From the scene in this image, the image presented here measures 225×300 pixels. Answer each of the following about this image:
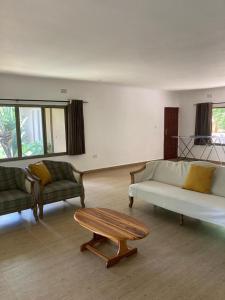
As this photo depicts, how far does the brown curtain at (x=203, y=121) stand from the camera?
777cm

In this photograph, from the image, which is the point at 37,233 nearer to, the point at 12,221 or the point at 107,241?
the point at 12,221

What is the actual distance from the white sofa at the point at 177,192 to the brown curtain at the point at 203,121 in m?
4.47

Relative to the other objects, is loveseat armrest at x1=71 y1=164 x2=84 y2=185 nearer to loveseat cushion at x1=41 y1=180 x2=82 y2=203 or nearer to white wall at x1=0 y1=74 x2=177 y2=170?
loveseat cushion at x1=41 y1=180 x2=82 y2=203

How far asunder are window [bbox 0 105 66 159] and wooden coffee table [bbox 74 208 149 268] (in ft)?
10.1

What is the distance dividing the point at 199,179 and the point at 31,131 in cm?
388

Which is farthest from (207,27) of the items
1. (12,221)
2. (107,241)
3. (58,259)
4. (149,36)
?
(12,221)

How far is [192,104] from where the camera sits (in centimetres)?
830

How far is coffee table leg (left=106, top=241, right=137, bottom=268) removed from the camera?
7.95 feet

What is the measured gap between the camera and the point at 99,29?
2453 millimetres

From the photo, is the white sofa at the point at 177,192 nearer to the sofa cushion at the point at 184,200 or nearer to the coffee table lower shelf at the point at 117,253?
the sofa cushion at the point at 184,200

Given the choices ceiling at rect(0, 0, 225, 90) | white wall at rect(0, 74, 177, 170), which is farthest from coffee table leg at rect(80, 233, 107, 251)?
white wall at rect(0, 74, 177, 170)

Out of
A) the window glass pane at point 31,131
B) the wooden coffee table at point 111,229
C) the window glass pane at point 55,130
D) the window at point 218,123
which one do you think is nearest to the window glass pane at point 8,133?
the window glass pane at point 31,131

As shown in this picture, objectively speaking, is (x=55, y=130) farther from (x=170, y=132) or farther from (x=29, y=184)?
(x=170, y=132)

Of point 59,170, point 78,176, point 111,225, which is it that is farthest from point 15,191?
point 111,225
